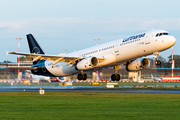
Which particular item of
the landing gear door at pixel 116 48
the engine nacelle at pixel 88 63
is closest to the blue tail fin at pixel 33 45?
the engine nacelle at pixel 88 63

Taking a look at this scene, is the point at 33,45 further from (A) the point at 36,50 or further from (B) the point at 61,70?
(B) the point at 61,70

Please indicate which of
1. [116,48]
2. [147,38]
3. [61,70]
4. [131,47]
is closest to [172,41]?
[147,38]

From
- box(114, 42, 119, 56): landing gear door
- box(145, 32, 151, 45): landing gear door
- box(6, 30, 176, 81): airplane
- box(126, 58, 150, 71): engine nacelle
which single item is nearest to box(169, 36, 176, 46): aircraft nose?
box(6, 30, 176, 81): airplane

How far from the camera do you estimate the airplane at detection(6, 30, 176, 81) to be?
130 ft

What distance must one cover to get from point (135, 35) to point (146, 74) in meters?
90.2

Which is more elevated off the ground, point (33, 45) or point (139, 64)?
point (33, 45)

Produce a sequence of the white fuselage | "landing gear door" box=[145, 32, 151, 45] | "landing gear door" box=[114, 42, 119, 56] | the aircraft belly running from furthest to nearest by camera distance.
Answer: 1. the aircraft belly
2. "landing gear door" box=[114, 42, 119, 56]
3. "landing gear door" box=[145, 32, 151, 45]
4. the white fuselage

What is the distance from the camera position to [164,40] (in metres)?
39.2

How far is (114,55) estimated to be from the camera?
43.8m

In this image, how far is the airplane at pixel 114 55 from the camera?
39719mm

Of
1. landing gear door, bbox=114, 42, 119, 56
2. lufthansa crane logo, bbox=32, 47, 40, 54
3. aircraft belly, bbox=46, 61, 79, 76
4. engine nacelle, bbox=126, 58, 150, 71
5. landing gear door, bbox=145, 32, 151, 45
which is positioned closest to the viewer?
landing gear door, bbox=145, 32, 151, 45

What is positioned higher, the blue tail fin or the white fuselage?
the blue tail fin

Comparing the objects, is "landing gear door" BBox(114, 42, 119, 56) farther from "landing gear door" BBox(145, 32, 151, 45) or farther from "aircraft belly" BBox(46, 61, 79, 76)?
"aircraft belly" BBox(46, 61, 79, 76)

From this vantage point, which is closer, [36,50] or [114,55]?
[114,55]
